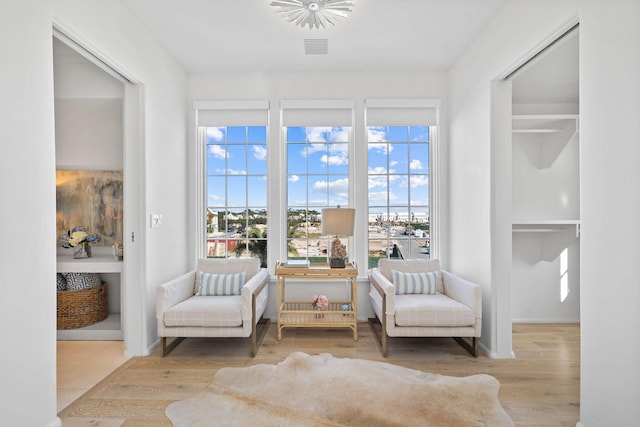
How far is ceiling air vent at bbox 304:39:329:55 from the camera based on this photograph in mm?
3381

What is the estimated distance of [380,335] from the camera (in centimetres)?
353

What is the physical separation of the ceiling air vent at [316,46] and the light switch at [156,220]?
221cm

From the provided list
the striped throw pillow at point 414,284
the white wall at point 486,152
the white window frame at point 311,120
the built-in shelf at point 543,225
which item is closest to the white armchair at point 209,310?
the white window frame at point 311,120

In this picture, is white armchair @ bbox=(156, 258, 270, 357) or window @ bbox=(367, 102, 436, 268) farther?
window @ bbox=(367, 102, 436, 268)

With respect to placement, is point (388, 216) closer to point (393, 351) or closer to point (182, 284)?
point (393, 351)

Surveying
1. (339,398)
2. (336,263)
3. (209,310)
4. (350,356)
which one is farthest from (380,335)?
(209,310)

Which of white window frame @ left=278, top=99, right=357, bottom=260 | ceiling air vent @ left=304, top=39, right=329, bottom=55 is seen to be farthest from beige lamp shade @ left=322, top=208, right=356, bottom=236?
ceiling air vent @ left=304, top=39, right=329, bottom=55

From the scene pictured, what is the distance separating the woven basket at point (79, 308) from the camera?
3.51 meters

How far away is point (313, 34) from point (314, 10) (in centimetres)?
60

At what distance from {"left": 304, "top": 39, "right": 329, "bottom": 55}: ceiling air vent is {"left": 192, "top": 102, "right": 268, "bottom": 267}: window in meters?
1.07
